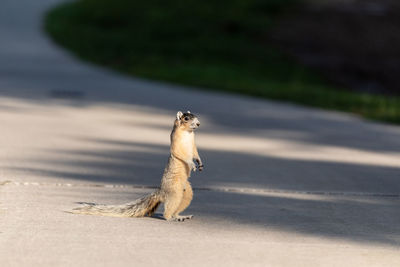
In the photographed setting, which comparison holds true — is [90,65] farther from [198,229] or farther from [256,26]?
[198,229]

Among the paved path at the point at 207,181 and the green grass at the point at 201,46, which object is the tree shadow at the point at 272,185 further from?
the green grass at the point at 201,46

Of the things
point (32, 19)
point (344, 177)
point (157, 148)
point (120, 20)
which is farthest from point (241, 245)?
point (32, 19)

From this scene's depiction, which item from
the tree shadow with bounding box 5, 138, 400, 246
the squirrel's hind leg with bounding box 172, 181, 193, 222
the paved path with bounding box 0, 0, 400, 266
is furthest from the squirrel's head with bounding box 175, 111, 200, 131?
the tree shadow with bounding box 5, 138, 400, 246

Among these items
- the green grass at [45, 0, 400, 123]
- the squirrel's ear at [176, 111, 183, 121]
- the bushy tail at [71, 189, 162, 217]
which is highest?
the green grass at [45, 0, 400, 123]

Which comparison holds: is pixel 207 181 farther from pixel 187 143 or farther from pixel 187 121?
pixel 187 121

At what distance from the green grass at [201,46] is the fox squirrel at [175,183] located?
10.9m

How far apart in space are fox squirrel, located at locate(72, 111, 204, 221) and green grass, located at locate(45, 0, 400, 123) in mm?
10907

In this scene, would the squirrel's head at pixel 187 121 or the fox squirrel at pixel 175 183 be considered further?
the fox squirrel at pixel 175 183

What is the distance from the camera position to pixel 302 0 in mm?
37688

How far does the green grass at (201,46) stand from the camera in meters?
22.2

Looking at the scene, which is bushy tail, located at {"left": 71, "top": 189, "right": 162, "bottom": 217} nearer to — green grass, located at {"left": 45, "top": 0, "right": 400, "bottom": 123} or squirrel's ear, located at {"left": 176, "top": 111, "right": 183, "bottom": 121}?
squirrel's ear, located at {"left": 176, "top": 111, "right": 183, "bottom": 121}

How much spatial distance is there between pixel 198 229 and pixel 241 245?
2.01 feet

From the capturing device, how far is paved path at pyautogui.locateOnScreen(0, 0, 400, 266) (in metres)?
6.45

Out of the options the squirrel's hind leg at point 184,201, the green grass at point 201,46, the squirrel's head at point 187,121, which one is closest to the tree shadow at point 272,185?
the squirrel's hind leg at point 184,201
